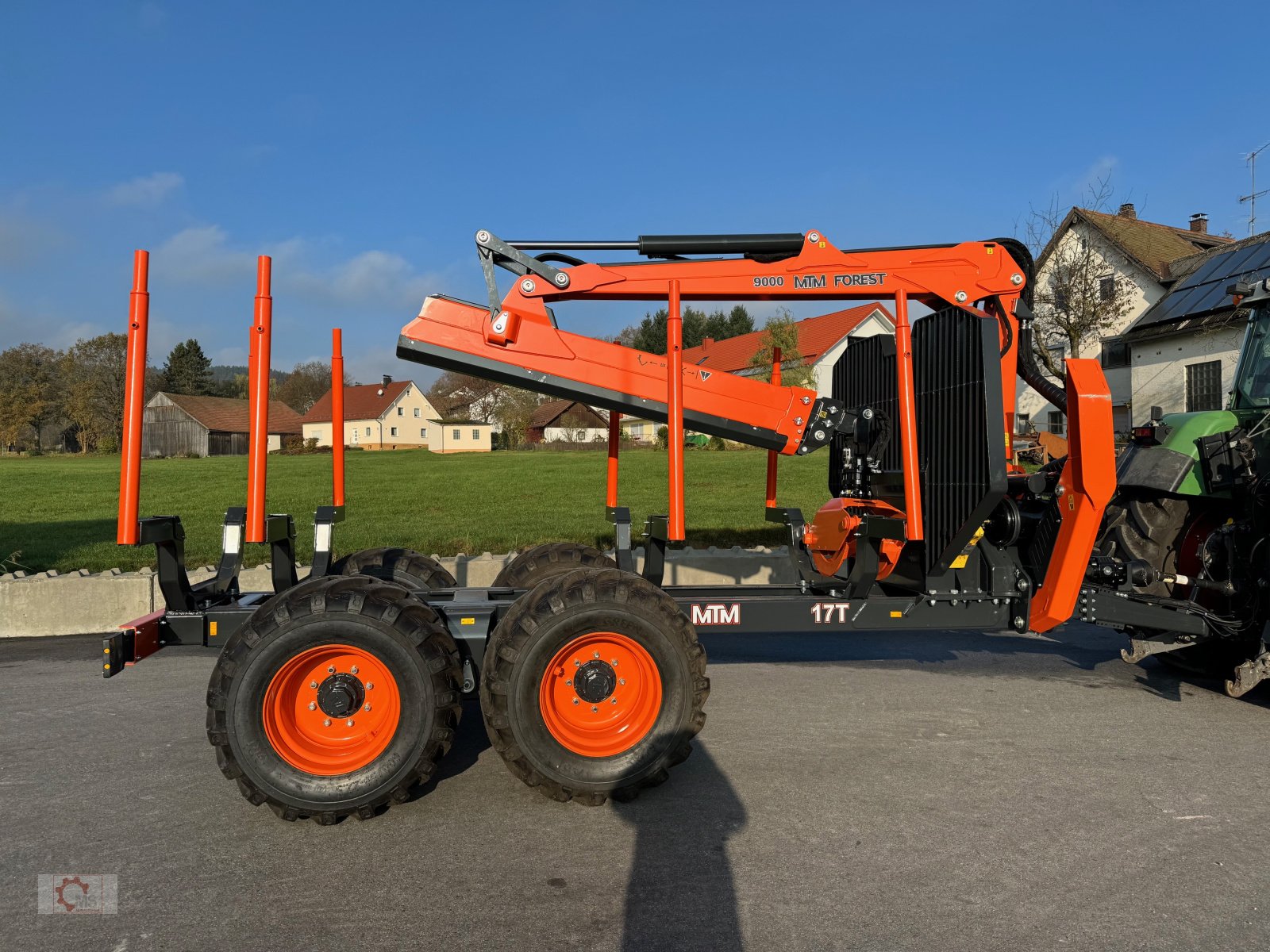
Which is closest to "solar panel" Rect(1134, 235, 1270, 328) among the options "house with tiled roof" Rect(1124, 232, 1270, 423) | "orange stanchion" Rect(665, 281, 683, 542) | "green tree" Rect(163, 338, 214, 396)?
"house with tiled roof" Rect(1124, 232, 1270, 423)

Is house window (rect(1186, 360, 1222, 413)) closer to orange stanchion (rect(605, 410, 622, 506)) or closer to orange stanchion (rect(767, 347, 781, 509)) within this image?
orange stanchion (rect(767, 347, 781, 509))

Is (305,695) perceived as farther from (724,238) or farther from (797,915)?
(724,238)

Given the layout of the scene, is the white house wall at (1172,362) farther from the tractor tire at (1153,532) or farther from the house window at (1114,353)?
the tractor tire at (1153,532)

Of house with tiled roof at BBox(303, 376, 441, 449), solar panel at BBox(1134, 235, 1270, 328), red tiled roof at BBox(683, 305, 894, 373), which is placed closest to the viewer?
solar panel at BBox(1134, 235, 1270, 328)

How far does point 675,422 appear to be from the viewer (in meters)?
4.48

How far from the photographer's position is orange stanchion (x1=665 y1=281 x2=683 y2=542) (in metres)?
4.34

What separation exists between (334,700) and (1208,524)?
5.53 m

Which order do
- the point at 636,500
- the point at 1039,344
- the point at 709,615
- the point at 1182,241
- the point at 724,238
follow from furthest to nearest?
the point at 1182,241 → the point at 1039,344 → the point at 636,500 → the point at 724,238 → the point at 709,615

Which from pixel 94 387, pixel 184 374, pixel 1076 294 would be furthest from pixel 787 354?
pixel 184 374

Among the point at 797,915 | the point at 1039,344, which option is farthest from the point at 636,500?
the point at 1039,344

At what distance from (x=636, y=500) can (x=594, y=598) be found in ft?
38.1

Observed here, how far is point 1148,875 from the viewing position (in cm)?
340

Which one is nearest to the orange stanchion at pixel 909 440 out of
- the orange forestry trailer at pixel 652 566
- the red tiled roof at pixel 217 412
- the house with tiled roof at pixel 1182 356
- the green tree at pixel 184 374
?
the orange forestry trailer at pixel 652 566

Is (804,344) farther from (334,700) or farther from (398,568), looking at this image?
(334,700)
